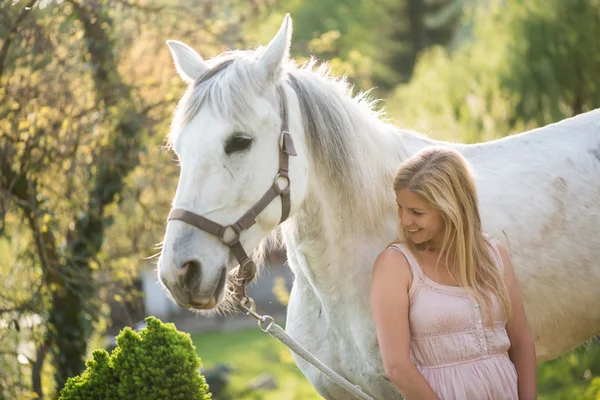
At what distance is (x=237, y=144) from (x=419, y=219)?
745mm

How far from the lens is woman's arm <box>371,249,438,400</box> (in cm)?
241

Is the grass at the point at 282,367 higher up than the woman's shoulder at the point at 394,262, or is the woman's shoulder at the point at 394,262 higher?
the woman's shoulder at the point at 394,262

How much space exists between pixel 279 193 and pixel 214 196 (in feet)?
→ 0.89

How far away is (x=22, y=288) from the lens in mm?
5180

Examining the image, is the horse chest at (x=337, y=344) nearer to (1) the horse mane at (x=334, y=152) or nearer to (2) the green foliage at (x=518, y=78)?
(1) the horse mane at (x=334, y=152)

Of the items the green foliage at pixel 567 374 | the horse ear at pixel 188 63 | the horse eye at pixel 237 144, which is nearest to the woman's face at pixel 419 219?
the horse eye at pixel 237 144

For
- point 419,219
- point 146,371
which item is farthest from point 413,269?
point 146,371

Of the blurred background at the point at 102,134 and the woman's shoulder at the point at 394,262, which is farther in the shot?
the blurred background at the point at 102,134

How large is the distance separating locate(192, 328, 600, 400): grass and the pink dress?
1.52 metres

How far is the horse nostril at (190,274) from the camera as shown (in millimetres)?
2439

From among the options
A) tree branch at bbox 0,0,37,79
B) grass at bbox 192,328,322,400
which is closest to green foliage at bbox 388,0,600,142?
Answer: grass at bbox 192,328,322,400

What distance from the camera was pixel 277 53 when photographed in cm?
267

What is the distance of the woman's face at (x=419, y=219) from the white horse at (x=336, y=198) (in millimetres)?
409

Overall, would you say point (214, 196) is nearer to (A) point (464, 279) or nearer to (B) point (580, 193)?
(A) point (464, 279)
